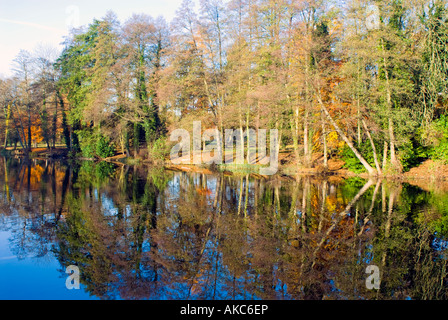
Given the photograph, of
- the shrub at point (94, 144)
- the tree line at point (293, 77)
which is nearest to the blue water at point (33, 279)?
the tree line at point (293, 77)

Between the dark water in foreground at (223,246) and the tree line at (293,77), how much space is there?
7646 millimetres

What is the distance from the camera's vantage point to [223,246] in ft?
20.8

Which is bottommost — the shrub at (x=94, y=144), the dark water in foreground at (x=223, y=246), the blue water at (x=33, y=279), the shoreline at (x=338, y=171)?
the blue water at (x=33, y=279)

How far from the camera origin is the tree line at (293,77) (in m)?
17.2

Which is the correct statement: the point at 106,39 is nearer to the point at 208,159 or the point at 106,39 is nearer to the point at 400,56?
the point at 208,159

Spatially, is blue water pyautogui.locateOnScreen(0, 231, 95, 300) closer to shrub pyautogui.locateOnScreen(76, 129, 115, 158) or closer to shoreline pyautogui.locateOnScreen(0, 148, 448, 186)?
shoreline pyautogui.locateOnScreen(0, 148, 448, 186)

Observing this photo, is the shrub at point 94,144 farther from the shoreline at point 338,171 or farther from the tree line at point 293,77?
the shoreline at point 338,171

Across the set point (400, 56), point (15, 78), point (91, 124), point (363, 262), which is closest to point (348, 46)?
point (400, 56)

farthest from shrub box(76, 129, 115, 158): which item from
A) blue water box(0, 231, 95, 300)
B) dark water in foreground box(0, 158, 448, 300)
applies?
blue water box(0, 231, 95, 300)

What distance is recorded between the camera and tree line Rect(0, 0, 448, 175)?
17219mm

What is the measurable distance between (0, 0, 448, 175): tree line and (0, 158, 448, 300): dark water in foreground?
25.1ft

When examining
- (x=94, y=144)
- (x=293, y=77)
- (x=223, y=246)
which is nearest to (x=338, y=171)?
(x=293, y=77)

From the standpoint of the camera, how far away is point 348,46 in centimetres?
1744

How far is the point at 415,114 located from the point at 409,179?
3.54 metres
